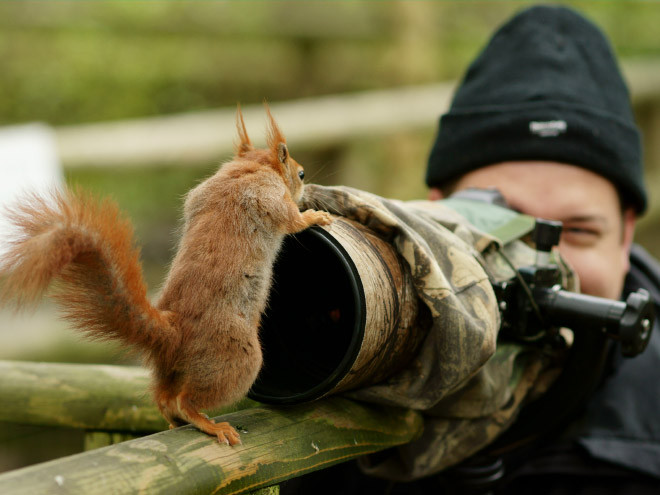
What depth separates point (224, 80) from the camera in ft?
13.4

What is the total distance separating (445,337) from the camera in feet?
2.68

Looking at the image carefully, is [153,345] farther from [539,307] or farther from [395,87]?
[395,87]

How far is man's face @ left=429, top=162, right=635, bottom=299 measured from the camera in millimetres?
1393

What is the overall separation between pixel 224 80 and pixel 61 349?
2270mm

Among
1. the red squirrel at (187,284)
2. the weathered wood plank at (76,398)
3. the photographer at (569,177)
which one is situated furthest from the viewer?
the photographer at (569,177)

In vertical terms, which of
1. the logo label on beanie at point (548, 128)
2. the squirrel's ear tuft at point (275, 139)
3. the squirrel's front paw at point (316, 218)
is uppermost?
the logo label on beanie at point (548, 128)

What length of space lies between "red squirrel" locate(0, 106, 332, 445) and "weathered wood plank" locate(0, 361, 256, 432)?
0.99ft

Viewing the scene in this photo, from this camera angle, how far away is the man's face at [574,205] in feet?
4.57

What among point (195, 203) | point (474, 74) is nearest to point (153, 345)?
point (195, 203)

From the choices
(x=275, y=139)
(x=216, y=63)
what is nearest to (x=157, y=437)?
(x=275, y=139)

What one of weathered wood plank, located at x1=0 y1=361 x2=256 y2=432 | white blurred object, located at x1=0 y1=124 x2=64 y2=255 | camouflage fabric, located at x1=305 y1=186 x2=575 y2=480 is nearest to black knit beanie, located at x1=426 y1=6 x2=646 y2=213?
camouflage fabric, located at x1=305 y1=186 x2=575 y2=480

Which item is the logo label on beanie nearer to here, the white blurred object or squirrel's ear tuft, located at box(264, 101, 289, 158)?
squirrel's ear tuft, located at box(264, 101, 289, 158)

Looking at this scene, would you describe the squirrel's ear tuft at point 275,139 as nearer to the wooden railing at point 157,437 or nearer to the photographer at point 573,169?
the wooden railing at point 157,437

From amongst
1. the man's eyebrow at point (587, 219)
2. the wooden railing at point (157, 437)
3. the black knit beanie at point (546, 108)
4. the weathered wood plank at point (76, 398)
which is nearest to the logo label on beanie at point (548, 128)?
the black knit beanie at point (546, 108)
